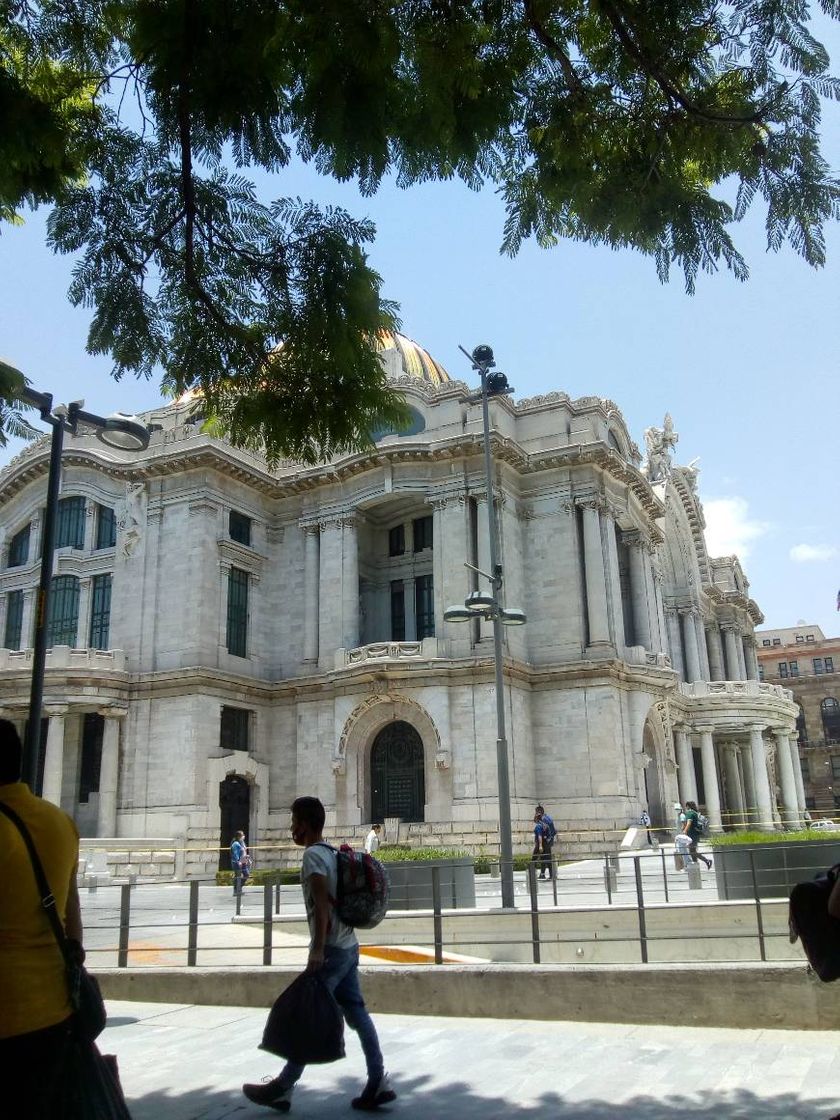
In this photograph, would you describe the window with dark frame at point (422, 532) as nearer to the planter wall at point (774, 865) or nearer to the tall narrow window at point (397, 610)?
the tall narrow window at point (397, 610)

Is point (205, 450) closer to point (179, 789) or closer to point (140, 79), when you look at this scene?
point (179, 789)

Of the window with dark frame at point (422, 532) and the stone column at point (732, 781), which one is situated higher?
the window with dark frame at point (422, 532)

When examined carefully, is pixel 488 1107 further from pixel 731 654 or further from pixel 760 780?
pixel 731 654

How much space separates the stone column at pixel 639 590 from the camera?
4172cm

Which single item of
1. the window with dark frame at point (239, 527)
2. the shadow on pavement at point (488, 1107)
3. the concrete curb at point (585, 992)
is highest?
the window with dark frame at point (239, 527)

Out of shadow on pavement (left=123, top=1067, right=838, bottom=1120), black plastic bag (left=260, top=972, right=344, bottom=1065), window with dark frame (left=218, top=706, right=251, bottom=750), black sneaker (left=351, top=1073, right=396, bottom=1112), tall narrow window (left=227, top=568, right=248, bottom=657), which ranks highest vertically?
tall narrow window (left=227, top=568, right=248, bottom=657)

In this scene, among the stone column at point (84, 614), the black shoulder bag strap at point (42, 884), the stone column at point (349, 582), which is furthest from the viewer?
the stone column at point (84, 614)

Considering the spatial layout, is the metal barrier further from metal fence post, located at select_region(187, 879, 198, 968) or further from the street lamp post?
the street lamp post

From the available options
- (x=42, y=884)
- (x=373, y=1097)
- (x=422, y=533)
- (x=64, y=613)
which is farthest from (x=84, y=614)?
(x=42, y=884)

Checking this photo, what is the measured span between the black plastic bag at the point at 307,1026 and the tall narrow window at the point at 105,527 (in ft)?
114

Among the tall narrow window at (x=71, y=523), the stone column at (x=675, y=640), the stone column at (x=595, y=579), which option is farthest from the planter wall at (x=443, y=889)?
the stone column at (x=675, y=640)

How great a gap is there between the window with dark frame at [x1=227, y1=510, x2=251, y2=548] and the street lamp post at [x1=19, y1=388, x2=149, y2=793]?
82.3 feet

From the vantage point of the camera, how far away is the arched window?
298ft

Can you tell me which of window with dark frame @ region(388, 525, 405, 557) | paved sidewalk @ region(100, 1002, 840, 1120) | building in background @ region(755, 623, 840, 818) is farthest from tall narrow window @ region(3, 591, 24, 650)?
building in background @ region(755, 623, 840, 818)
